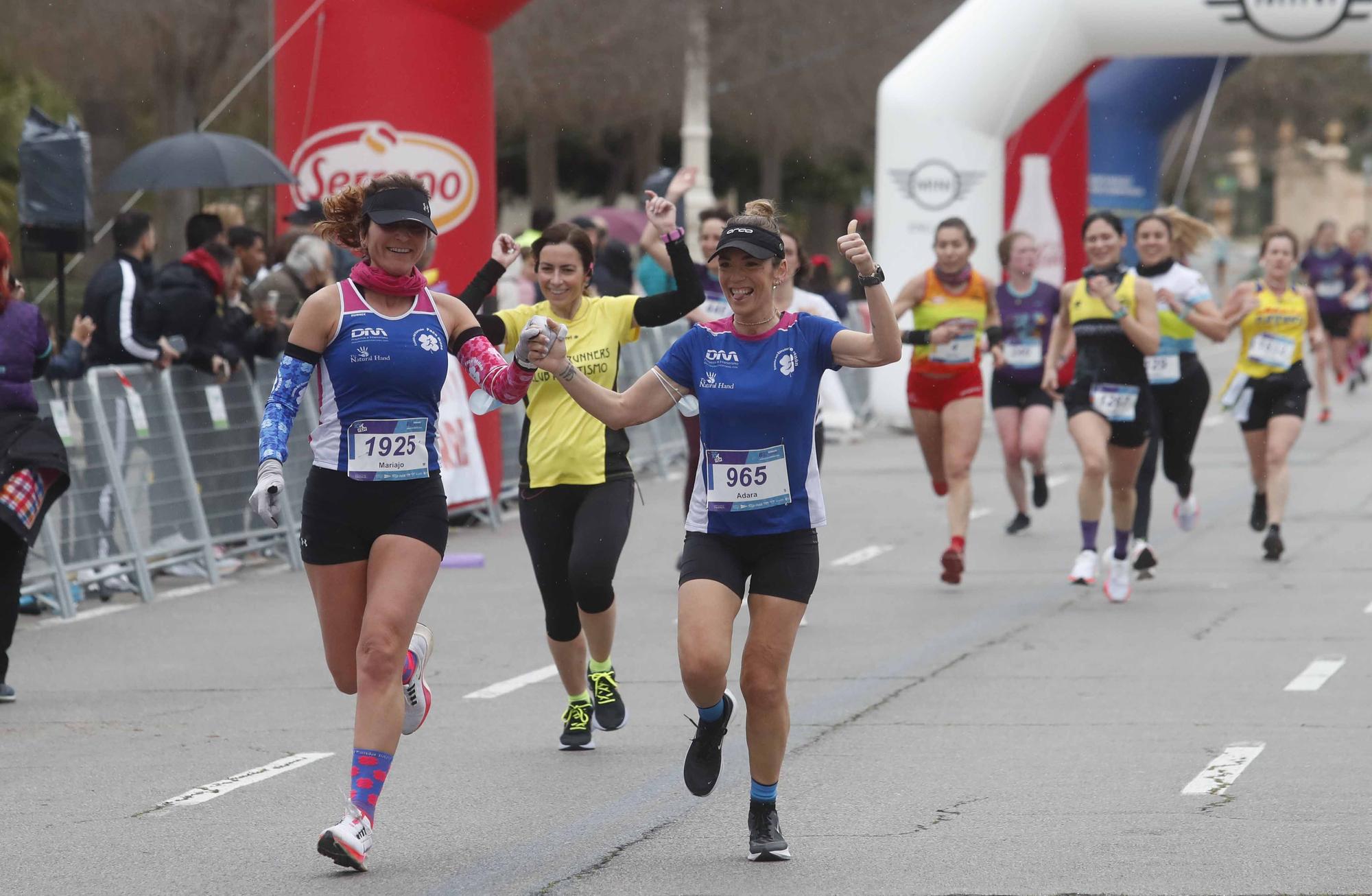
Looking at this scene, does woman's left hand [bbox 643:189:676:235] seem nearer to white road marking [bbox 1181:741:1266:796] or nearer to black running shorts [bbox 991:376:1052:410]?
white road marking [bbox 1181:741:1266:796]

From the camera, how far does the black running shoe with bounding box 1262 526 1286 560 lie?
12.7 m

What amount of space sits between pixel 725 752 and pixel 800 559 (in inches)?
66.5

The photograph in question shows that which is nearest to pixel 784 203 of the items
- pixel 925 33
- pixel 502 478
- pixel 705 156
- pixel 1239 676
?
pixel 925 33

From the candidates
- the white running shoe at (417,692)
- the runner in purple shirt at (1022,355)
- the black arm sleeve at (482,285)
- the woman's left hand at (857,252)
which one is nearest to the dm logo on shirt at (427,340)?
the white running shoe at (417,692)

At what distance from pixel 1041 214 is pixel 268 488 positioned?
20.3 meters

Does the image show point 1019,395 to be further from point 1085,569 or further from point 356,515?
point 356,515

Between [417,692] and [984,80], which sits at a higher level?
[984,80]

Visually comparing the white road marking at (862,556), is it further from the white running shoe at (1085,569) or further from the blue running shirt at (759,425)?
the blue running shirt at (759,425)

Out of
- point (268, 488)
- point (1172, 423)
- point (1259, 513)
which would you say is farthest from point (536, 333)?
point (1259, 513)

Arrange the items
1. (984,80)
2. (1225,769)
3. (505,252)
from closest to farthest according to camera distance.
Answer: (1225,769)
(505,252)
(984,80)

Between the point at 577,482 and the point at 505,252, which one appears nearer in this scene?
the point at 505,252

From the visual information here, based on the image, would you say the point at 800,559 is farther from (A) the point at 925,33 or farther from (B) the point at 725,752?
(A) the point at 925,33

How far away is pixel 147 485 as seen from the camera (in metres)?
11.7

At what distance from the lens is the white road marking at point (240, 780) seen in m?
6.78
